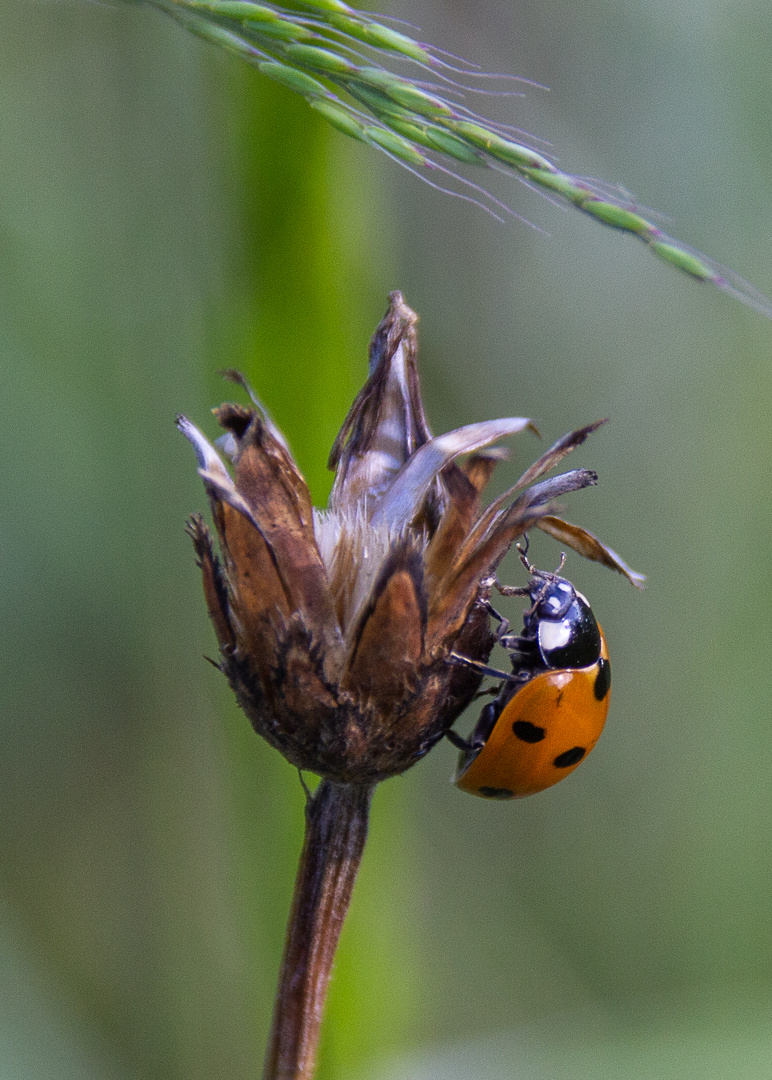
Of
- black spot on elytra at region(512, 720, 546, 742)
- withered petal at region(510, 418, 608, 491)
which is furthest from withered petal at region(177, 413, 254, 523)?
black spot on elytra at region(512, 720, 546, 742)

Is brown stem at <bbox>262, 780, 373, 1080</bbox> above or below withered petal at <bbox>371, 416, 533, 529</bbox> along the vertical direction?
below

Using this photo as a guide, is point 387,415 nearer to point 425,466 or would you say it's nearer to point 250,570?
point 425,466

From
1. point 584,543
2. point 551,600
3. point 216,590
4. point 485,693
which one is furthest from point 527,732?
point 216,590

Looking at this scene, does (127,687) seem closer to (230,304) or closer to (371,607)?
(230,304)

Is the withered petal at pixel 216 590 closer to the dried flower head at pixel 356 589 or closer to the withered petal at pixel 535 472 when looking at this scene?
the dried flower head at pixel 356 589

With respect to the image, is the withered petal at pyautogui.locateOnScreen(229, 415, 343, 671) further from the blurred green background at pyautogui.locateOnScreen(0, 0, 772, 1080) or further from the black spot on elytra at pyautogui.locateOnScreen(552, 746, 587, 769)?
the black spot on elytra at pyautogui.locateOnScreen(552, 746, 587, 769)

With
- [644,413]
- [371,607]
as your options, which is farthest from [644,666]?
[371,607]
